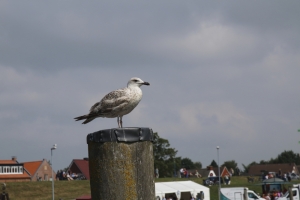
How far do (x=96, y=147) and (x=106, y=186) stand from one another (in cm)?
28

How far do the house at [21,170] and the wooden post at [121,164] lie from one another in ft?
299

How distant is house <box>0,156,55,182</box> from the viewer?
105 m

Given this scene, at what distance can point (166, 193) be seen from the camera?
46.4 metres

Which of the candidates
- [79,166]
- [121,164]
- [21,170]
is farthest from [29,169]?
[121,164]

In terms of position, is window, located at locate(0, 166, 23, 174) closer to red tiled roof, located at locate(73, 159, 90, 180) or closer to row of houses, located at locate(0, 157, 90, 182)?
row of houses, located at locate(0, 157, 90, 182)

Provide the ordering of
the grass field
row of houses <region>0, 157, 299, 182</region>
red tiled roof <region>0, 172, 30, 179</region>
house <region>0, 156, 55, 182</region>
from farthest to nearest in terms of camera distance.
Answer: house <region>0, 156, 55, 182</region>, row of houses <region>0, 157, 299, 182</region>, red tiled roof <region>0, 172, 30, 179</region>, the grass field

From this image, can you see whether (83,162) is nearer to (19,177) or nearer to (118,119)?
(19,177)

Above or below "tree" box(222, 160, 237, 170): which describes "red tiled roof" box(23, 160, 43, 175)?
below

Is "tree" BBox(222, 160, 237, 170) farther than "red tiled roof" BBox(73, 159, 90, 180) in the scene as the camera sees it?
Yes

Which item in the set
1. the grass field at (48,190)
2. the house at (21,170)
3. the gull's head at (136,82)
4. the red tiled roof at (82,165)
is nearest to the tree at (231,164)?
the house at (21,170)

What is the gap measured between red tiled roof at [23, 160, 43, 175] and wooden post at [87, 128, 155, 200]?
120m

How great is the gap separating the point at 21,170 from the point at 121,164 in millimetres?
109806

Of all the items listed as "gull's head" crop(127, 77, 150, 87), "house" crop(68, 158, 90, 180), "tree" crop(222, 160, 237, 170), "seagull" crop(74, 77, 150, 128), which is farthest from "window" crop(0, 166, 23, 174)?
"gull's head" crop(127, 77, 150, 87)

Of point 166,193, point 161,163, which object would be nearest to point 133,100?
point 166,193
